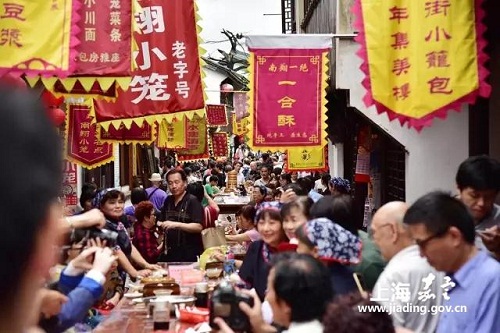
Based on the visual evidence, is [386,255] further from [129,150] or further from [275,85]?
[129,150]

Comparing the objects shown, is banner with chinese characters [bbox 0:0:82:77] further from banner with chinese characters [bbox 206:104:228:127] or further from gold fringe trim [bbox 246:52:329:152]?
banner with chinese characters [bbox 206:104:228:127]

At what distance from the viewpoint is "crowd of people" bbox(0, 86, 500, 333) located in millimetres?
1211

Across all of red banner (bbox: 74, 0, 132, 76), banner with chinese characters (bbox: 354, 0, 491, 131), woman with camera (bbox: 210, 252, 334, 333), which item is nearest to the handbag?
red banner (bbox: 74, 0, 132, 76)

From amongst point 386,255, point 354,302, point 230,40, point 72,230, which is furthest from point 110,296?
point 230,40

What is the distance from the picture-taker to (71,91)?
7.31m

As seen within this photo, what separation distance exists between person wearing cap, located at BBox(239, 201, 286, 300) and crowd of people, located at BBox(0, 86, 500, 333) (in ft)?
0.03

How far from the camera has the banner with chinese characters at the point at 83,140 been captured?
12031mm

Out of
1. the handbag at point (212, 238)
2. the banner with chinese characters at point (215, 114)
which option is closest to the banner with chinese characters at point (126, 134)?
the handbag at point (212, 238)

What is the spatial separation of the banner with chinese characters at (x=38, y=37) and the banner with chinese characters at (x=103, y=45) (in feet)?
1.08

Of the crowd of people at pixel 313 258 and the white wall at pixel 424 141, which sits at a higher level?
the white wall at pixel 424 141

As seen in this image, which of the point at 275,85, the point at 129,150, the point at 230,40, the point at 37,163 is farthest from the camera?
the point at 230,40

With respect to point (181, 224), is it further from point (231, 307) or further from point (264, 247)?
point (231, 307)

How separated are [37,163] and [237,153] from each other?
5249 centimetres

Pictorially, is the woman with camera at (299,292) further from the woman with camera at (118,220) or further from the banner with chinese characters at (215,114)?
the banner with chinese characters at (215,114)
